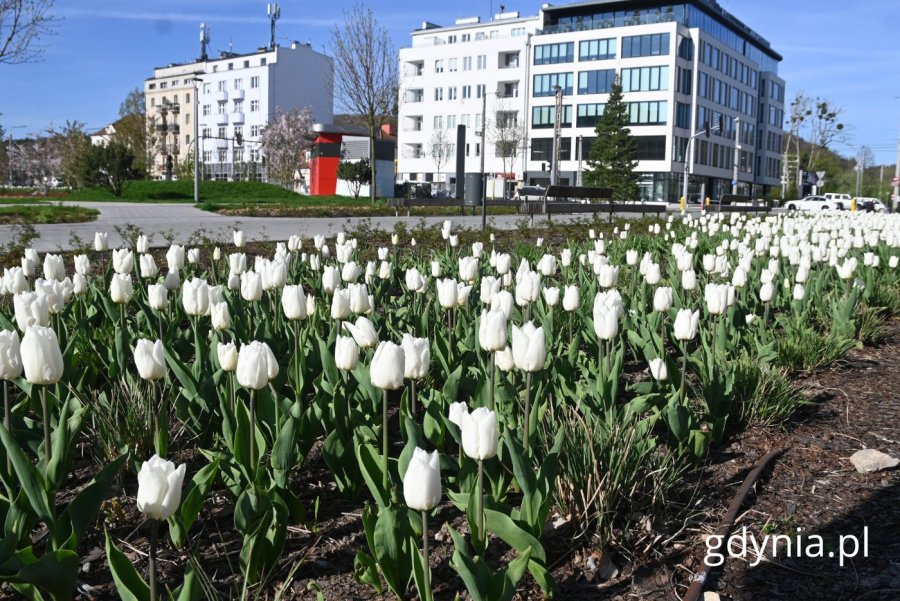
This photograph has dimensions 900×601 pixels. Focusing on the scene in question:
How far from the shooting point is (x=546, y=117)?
69812mm

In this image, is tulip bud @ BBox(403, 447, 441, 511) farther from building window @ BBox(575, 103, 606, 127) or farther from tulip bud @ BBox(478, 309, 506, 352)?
building window @ BBox(575, 103, 606, 127)

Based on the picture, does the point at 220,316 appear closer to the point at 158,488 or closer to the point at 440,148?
the point at 158,488

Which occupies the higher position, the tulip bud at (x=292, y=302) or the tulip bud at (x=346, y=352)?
the tulip bud at (x=292, y=302)

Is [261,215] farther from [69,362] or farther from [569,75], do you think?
[569,75]

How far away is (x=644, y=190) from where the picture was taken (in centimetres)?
6619

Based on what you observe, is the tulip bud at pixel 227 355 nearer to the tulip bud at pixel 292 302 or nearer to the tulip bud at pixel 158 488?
the tulip bud at pixel 292 302

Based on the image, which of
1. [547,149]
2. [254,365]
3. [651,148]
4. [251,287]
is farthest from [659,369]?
[547,149]

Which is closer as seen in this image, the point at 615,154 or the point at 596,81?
the point at 615,154

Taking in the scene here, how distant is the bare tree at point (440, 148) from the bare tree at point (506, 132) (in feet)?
17.6

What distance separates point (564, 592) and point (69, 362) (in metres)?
2.31

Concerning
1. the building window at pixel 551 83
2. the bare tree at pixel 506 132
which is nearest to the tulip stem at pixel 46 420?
the bare tree at pixel 506 132

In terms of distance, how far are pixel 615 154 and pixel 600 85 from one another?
11944 mm

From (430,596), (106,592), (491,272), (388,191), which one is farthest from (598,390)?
(388,191)

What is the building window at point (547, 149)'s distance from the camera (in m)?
68.9
